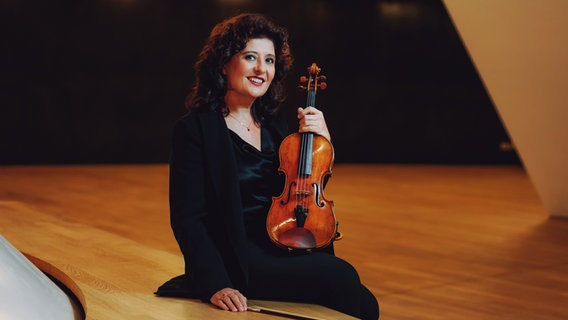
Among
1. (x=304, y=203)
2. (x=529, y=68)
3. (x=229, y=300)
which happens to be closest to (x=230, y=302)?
(x=229, y=300)

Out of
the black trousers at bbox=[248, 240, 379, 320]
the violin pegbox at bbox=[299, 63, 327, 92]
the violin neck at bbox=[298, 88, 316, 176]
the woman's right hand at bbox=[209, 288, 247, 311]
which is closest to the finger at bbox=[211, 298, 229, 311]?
the woman's right hand at bbox=[209, 288, 247, 311]

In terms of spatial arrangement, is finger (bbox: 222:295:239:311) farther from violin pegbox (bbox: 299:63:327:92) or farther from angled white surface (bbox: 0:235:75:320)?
violin pegbox (bbox: 299:63:327:92)

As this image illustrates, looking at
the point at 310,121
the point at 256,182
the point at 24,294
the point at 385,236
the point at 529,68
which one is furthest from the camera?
the point at 529,68

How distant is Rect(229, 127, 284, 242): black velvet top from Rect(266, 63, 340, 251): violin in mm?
114

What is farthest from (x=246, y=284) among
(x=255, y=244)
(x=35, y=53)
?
(x=35, y=53)

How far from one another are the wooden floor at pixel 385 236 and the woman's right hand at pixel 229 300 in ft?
0.12

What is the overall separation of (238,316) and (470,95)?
861 centimetres

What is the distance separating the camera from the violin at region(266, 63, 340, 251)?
2281 millimetres

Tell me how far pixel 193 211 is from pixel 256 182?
0.65 feet

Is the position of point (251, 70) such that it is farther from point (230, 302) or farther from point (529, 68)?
point (529, 68)

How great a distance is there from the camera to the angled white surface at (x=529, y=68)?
17.0ft

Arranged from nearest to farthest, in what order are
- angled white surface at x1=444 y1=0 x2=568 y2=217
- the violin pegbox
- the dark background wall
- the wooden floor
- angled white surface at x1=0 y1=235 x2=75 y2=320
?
angled white surface at x1=0 y1=235 x2=75 y2=320
the violin pegbox
the wooden floor
angled white surface at x1=444 y1=0 x2=568 y2=217
the dark background wall

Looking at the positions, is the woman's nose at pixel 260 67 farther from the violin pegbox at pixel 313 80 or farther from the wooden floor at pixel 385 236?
the wooden floor at pixel 385 236

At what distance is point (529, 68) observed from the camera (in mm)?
5477
